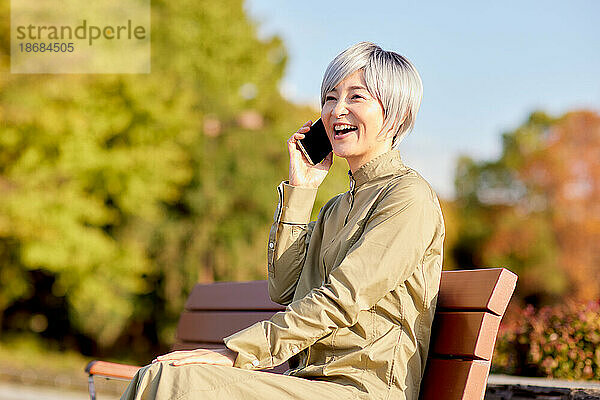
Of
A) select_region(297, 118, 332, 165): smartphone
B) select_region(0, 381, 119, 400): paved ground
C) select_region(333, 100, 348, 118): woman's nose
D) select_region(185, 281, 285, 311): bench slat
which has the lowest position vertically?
select_region(0, 381, 119, 400): paved ground

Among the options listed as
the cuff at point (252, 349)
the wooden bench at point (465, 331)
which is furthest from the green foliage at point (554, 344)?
the cuff at point (252, 349)

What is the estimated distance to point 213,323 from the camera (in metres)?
3.61

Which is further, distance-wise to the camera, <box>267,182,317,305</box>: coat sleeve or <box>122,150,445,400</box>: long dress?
<box>267,182,317,305</box>: coat sleeve

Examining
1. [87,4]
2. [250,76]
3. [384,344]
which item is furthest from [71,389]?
[250,76]

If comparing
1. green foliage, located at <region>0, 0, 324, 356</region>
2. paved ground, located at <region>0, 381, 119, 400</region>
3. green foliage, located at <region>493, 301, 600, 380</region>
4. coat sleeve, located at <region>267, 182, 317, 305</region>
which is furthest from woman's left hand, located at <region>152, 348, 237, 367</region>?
green foliage, located at <region>0, 0, 324, 356</region>

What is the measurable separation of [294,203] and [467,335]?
2.53 ft

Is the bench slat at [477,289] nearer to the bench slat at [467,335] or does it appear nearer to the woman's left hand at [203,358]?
the bench slat at [467,335]

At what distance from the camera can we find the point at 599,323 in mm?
4062

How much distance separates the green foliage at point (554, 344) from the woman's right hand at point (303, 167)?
6.98ft

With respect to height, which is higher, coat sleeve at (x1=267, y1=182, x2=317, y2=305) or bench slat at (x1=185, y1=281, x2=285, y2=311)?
coat sleeve at (x1=267, y1=182, x2=317, y2=305)

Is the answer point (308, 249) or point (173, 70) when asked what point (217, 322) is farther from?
point (173, 70)

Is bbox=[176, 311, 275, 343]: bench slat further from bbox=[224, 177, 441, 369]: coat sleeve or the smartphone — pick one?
bbox=[224, 177, 441, 369]: coat sleeve

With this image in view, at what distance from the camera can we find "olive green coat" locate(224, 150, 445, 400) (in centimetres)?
208

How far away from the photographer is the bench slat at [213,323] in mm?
3385
